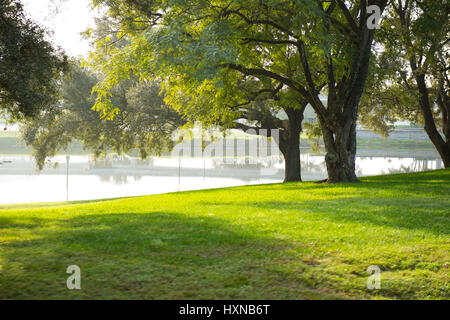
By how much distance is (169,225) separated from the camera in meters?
7.88

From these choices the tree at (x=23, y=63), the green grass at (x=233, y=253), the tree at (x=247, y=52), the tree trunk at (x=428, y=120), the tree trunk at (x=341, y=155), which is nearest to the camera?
the green grass at (x=233, y=253)

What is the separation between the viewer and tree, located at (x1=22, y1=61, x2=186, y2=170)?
82.0ft

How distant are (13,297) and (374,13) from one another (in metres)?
14.9

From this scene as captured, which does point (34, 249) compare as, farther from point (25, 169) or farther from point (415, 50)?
point (25, 169)

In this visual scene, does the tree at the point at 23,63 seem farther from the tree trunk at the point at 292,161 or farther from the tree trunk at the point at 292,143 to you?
the tree trunk at the point at 292,161

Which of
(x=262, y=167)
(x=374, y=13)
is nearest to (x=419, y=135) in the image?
(x=262, y=167)

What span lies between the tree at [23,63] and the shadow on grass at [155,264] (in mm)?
5327

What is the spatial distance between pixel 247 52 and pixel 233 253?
12.4m

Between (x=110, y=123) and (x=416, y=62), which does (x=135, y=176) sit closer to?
(x=110, y=123)

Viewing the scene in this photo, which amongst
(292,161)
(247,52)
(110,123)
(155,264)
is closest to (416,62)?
(292,161)

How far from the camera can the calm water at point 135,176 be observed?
31.3 metres

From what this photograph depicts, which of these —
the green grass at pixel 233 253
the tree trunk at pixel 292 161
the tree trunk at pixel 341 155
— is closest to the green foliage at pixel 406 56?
the tree trunk at pixel 341 155

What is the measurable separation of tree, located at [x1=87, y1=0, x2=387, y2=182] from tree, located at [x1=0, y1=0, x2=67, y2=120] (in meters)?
2.28

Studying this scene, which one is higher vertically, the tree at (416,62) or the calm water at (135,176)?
the tree at (416,62)
